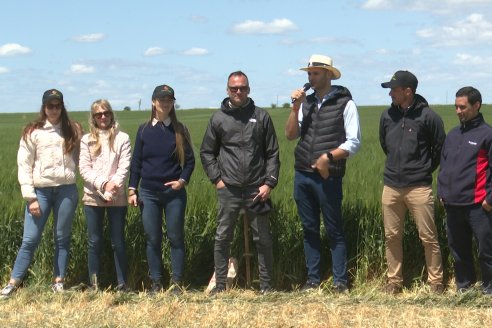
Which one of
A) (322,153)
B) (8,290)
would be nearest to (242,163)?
(322,153)

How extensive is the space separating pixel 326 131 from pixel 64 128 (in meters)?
2.36

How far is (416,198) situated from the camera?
6684mm

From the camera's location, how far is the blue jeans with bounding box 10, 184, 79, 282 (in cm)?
693

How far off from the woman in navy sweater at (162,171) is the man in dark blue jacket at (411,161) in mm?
1791

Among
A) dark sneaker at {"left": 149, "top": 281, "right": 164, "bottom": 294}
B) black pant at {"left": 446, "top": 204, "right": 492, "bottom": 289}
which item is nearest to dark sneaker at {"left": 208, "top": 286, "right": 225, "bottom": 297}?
dark sneaker at {"left": 149, "top": 281, "right": 164, "bottom": 294}

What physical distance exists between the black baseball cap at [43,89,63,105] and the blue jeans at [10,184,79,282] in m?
0.79

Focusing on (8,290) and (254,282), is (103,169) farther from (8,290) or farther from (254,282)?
(254,282)

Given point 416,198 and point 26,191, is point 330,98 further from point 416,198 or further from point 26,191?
point 26,191

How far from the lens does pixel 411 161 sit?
6.63 m

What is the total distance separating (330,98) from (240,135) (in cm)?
85

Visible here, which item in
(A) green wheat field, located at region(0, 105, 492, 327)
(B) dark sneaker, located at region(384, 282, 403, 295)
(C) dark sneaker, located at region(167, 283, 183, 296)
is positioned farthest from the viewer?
(B) dark sneaker, located at region(384, 282, 403, 295)

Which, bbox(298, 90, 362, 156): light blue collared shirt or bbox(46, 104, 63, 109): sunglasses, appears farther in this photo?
bbox(46, 104, 63, 109): sunglasses

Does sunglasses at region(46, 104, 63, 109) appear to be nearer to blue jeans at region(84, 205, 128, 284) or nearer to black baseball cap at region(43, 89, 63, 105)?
black baseball cap at region(43, 89, 63, 105)

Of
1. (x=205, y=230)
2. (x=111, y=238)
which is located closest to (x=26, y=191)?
(x=111, y=238)
